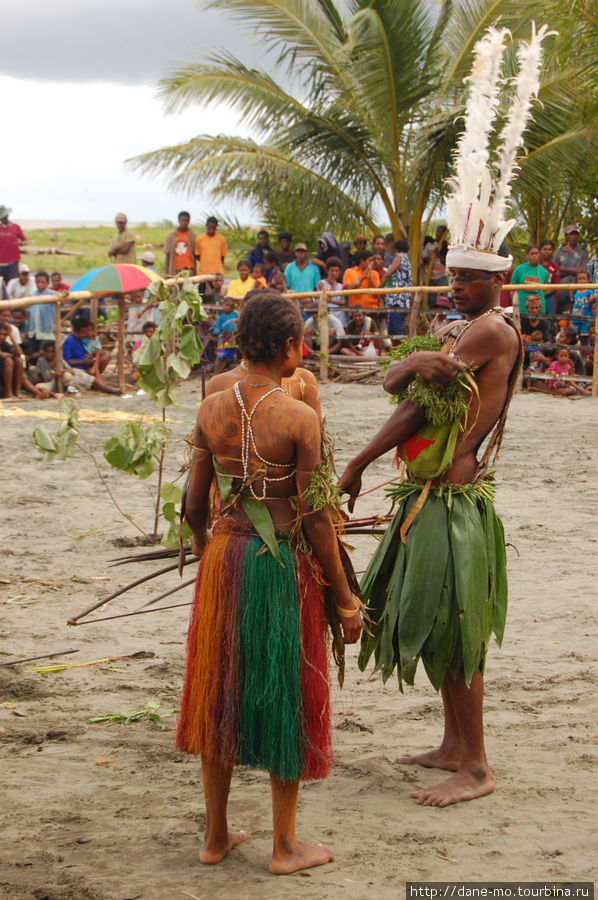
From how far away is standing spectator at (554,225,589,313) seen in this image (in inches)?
507

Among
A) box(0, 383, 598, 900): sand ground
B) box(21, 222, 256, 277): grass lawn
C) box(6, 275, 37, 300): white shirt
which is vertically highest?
box(21, 222, 256, 277): grass lawn

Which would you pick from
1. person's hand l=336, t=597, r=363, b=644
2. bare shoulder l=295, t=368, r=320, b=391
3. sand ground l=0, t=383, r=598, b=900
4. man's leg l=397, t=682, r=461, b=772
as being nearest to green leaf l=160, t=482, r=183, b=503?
sand ground l=0, t=383, r=598, b=900

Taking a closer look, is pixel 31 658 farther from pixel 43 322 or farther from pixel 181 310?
pixel 43 322

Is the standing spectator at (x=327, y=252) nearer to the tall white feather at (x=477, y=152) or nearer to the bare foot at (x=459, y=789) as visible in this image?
the tall white feather at (x=477, y=152)

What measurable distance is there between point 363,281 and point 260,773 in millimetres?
10921

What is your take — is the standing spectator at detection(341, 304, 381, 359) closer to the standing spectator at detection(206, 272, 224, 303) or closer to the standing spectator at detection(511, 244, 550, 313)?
the standing spectator at detection(206, 272, 224, 303)

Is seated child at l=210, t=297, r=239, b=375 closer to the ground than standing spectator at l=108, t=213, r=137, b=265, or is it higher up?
closer to the ground

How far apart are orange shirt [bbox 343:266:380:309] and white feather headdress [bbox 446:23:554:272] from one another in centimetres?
1033

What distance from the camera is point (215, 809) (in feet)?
9.27

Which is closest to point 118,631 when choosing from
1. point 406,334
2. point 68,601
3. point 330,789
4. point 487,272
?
point 68,601

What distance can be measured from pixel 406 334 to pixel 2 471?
22.7ft

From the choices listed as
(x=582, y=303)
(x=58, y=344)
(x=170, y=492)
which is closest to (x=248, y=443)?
(x=170, y=492)

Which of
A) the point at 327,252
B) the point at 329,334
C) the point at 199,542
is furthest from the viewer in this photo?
the point at 327,252

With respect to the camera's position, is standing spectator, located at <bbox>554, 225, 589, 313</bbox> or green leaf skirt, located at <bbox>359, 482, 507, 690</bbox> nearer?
green leaf skirt, located at <bbox>359, 482, 507, 690</bbox>
